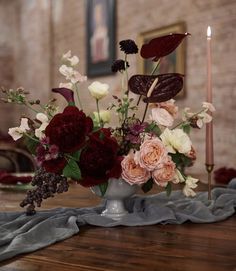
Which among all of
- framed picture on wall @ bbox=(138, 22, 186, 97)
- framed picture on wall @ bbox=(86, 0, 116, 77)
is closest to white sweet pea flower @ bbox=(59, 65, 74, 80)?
framed picture on wall @ bbox=(138, 22, 186, 97)

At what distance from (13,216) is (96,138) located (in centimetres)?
33

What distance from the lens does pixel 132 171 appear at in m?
1.12

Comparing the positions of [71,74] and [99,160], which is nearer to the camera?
[99,160]

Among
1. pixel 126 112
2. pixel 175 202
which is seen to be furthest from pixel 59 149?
pixel 175 202

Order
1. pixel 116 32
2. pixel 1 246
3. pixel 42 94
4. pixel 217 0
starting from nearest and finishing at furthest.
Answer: pixel 1 246, pixel 217 0, pixel 116 32, pixel 42 94

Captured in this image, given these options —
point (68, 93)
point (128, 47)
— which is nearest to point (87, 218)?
point (68, 93)

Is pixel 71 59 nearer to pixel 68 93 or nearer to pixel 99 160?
pixel 68 93

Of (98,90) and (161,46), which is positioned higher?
(161,46)

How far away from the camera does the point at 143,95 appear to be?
3.85ft

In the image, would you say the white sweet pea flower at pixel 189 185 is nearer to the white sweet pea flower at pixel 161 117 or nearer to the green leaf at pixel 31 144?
the white sweet pea flower at pixel 161 117

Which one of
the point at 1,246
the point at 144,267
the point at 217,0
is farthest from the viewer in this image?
the point at 217,0

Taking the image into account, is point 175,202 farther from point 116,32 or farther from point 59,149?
point 116,32

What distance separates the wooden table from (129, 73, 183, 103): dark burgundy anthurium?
0.32 m

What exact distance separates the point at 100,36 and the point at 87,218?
4.66 metres
